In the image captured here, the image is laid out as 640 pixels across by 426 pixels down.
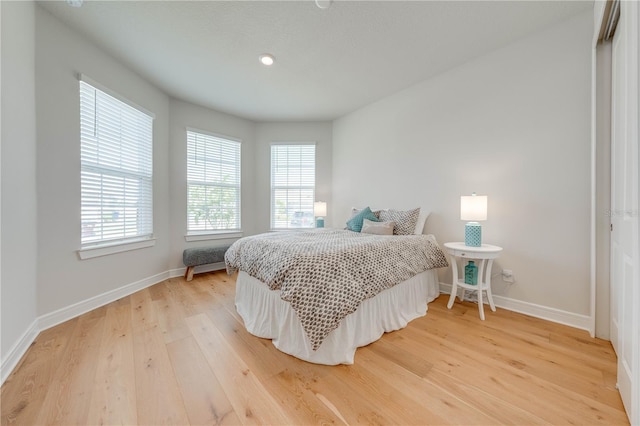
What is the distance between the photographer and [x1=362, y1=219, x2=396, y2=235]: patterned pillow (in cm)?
275

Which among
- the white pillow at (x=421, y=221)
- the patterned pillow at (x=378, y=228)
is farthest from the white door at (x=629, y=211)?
the patterned pillow at (x=378, y=228)

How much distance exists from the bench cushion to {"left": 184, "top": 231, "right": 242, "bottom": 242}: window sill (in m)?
0.28

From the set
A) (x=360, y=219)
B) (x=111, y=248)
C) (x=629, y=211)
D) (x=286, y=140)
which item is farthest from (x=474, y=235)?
(x=111, y=248)

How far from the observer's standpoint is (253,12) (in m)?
1.95

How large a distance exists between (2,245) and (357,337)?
7.82 feet

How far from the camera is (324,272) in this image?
153cm

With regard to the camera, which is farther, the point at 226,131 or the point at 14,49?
the point at 226,131

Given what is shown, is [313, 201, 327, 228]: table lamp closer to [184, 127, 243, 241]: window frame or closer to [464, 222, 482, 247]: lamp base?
[184, 127, 243, 241]: window frame

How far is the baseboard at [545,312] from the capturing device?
6.45 ft

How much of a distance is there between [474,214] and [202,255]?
3.55m

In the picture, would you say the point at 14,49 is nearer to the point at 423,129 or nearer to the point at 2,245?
the point at 2,245

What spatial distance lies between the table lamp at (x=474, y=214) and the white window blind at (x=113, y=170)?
3.79 m

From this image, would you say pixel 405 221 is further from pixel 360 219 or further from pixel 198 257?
pixel 198 257

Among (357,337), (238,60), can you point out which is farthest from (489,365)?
(238,60)
